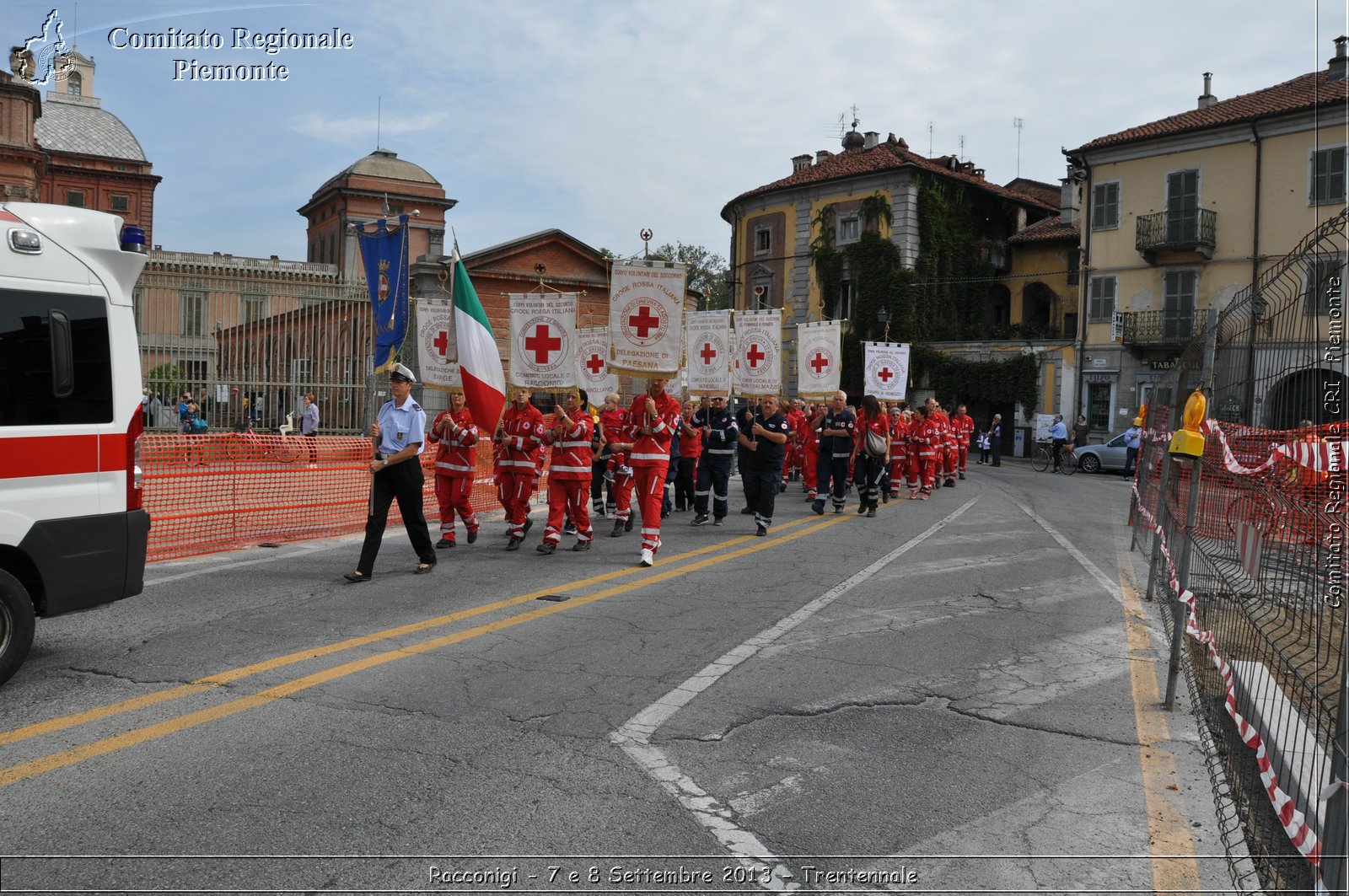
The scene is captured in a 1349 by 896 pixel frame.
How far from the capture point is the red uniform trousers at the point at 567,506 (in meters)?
11.4

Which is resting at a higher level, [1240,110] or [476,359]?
[1240,110]

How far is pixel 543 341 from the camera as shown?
41.4 feet

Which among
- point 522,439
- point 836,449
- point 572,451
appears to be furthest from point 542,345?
point 836,449

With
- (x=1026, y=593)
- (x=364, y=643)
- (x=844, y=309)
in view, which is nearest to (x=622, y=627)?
(x=364, y=643)

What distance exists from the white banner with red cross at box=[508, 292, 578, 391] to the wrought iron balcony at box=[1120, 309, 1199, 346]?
31890 millimetres

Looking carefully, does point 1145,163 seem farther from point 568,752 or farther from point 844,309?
point 568,752

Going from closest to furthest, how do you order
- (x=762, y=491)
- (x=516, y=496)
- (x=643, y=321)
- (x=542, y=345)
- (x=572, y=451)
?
(x=572, y=451)
(x=516, y=496)
(x=643, y=321)
(x=542, y=345)
(x=762, y=491)

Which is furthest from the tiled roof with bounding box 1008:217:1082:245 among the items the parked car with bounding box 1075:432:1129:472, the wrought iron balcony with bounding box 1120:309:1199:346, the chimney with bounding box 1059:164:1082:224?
the parked car with bounding box 1075:432:1129:472

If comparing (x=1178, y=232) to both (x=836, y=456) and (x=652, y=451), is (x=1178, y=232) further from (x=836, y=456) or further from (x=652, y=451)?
(x=652, y=451)

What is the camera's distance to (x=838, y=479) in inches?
661

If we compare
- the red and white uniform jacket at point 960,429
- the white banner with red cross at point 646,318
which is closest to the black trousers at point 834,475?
the white banner with red cross at point 646,318

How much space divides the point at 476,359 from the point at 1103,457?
2753 cm

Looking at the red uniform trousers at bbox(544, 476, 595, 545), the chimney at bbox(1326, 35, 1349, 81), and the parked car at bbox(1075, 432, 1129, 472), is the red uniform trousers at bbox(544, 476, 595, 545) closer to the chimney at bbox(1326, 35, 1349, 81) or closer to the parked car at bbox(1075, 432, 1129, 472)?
the parked car at bbox(1075, 432, 1129, 472)

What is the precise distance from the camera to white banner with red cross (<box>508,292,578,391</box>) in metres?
12.3
